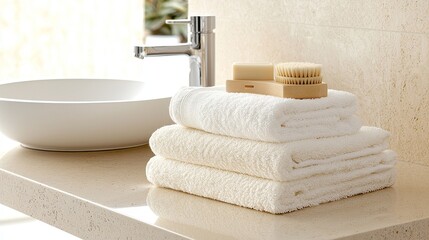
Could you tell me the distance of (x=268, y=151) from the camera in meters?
1.21

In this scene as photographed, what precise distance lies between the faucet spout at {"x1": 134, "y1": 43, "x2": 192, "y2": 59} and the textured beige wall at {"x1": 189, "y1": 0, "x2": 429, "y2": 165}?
0.16 m

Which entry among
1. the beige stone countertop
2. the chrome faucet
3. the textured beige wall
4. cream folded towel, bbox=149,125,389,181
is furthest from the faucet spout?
cream folded towel, bbox=149,125,389,181

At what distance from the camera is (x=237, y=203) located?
1.26 metres

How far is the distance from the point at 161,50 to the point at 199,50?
9 centimetres

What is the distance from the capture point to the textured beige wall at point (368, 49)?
1.53m

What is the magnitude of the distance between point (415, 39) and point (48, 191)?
2.38 ft

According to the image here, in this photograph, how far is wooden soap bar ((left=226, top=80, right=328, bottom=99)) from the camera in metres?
1.26

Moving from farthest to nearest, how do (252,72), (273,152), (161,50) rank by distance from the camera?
(161,50)
(252,72)
(273,152)

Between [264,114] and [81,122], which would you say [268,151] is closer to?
[264,114]

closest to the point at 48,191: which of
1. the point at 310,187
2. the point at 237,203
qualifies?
the point at 237,203

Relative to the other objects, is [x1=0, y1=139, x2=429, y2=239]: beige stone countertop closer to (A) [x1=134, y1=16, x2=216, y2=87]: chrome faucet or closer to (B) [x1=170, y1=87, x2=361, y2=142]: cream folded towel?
(B) [x1=170, y1=87, x2=361, y2=142]: cream folded towel

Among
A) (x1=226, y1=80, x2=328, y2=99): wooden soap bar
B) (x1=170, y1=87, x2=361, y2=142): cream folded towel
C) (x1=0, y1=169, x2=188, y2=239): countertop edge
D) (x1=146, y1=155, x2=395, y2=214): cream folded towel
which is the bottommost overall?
(x1=0, y1=169, x2=188, y2=239): countertop edge

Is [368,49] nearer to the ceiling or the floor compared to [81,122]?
nearer to the ceiling

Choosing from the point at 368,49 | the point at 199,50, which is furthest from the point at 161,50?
the point at 368,49
